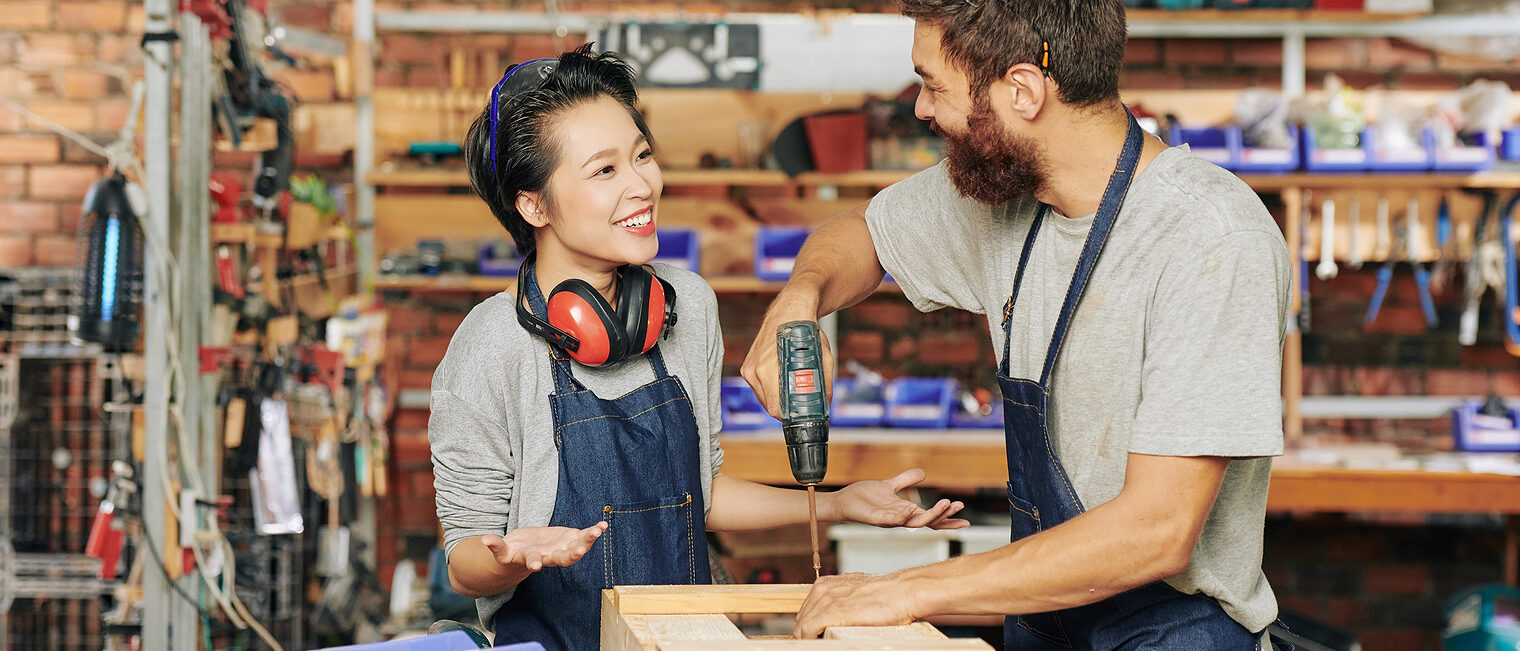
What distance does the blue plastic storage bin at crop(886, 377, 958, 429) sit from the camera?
4.04 meters

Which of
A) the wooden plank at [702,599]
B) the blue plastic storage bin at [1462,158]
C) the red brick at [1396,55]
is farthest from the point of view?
the red brick at [1396,55]

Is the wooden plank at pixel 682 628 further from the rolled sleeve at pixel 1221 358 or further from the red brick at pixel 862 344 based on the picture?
the red brick at pixel 862 344

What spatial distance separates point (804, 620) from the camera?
1.28 metres

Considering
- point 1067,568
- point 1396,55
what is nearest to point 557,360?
point 1067,568

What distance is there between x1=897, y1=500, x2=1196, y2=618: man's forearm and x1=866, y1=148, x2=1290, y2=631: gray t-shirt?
0.09 metres

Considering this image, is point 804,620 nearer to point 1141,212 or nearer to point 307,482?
point 1141,212

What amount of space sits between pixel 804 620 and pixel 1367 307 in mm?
3837

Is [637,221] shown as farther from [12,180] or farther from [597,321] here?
[12,180]

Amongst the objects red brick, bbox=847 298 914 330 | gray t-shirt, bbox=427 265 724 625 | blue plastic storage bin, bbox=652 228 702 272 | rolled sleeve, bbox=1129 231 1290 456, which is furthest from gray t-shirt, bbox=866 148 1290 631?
red brick, bbox=847 298 914 330

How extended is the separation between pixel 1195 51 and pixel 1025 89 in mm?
3280

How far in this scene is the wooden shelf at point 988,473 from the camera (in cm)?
359

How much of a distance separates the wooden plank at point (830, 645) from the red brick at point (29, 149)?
3.73m

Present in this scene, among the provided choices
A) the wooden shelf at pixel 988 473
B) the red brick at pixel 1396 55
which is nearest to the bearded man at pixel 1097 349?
the wooden shelf at pixel 988 473

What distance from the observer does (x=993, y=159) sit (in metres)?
1.52
